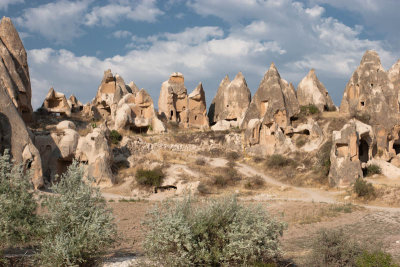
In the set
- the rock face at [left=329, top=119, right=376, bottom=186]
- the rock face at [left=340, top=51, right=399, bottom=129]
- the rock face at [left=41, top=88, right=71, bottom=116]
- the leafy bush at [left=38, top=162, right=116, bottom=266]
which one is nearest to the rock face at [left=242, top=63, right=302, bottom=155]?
the rock face at [left=340, top=51, right=399, bottom=129]

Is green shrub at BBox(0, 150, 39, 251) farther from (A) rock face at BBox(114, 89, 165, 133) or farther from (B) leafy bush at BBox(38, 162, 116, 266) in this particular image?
(A) rock face at BBox(114, 89, 165, 133)

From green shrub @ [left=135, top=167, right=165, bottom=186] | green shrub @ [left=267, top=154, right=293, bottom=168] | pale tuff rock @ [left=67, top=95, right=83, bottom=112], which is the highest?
pale tuff rock @ [left=67, top=95, right=83, bottom=112]

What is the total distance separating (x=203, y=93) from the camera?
37625 mm

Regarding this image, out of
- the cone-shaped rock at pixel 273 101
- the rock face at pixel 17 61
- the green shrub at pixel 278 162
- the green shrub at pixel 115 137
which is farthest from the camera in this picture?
the cone-shaped rock at pixel 273 101

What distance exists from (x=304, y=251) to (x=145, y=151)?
17.4m

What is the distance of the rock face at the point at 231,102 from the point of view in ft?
124

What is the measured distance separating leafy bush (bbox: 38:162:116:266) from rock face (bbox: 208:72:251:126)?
30313 mm

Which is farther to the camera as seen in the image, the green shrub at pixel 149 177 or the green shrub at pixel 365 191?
the green shrub at pixel 149 177

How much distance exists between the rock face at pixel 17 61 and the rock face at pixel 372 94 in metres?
21.0

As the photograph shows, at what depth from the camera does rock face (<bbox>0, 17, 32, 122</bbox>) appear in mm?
26188

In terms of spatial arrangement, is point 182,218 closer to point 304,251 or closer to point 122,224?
point 304,251

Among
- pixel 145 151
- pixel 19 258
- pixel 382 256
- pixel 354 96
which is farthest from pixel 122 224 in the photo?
pixel 354 96

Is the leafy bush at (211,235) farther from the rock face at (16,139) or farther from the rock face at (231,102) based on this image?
the rock face at (231,102)

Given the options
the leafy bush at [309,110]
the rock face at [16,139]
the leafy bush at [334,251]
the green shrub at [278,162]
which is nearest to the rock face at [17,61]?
the rock face at [16,139]
